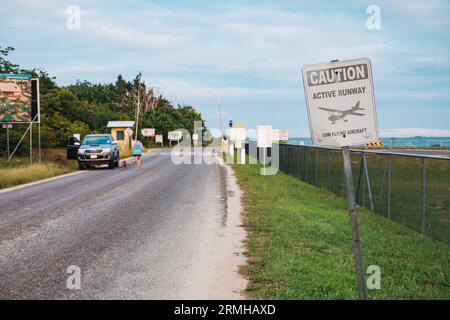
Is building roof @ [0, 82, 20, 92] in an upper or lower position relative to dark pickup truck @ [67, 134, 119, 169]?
upper

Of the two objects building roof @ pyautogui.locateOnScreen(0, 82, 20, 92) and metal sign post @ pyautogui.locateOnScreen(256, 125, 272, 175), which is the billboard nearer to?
building roof @ pyautogui.locateOnScreen(0, 82, 20, 92)

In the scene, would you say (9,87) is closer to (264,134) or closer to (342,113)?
(264,134)

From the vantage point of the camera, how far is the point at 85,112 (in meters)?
80.3

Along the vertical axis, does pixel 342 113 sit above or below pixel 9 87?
below

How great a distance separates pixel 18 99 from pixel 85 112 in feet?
157

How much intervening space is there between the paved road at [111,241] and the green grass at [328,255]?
0.79m

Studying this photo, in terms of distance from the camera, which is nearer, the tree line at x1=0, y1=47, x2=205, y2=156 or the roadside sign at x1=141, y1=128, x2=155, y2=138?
the tree line at x1=0, y1=47, x2=205, y2=156

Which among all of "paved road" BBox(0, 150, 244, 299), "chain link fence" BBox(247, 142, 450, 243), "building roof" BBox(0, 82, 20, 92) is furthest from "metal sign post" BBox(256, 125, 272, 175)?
"building roof" BBox(0, 82, 20, 92)

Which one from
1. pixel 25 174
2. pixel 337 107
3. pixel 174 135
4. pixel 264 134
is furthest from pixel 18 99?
pixel 174 135

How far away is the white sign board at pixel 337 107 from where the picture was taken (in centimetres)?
495

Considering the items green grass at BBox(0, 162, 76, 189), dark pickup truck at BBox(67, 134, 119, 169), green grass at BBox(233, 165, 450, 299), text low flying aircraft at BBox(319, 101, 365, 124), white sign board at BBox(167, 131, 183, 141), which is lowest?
green grass at BBox(233, 165, 450, 299)

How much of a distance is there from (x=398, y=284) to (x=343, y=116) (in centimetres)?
255

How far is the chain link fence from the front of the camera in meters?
9.84

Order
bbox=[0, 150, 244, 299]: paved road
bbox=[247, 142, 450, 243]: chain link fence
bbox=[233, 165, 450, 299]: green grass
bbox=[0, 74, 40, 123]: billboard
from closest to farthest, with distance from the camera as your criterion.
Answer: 1. bbox=[233, 165, 450, 299]: green grass
2. bbox=[0, 150, 244, 299]: paved road
3. bbox=[247, 142, 450, 243]: chain link fence
4. bbox=[0, 74, 40, 123]: billboard
